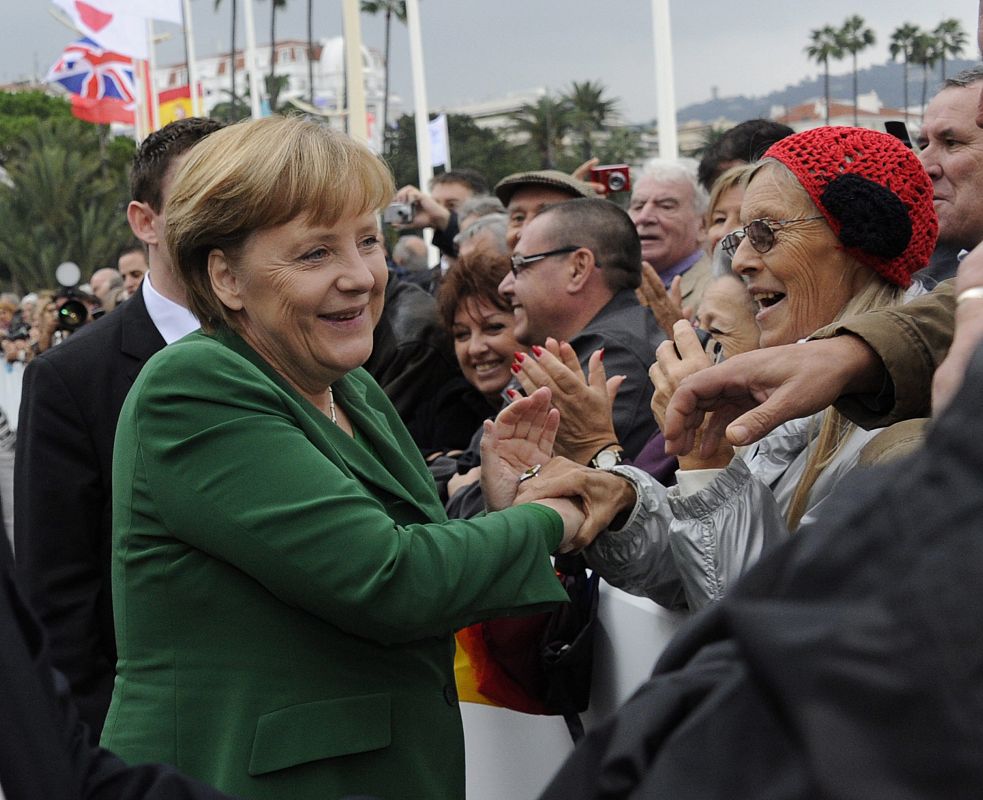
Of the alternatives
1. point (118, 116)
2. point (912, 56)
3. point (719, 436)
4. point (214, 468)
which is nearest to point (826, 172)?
point (719, 436)

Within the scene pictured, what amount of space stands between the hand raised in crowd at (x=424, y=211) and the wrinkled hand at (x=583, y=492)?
466 cm

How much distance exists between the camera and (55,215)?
180ft

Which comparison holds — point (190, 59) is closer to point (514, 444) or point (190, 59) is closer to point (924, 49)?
point (514, 444)

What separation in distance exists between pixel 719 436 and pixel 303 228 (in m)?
0.95

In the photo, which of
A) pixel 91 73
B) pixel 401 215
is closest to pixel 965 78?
pixel 401 215

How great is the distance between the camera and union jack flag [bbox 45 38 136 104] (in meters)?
25.5

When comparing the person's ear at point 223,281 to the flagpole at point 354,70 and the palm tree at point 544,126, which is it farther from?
the palm tree at point 544,126

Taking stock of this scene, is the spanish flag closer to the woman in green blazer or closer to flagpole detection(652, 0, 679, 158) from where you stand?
flagpole detection(652, 0, 679, 158)

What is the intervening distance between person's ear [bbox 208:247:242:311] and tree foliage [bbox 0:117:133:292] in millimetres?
52601

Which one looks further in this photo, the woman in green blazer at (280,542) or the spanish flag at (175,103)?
the spanish flag at (175,103)

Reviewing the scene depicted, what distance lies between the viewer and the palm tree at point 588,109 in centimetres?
8475

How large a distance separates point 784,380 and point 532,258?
2623 millimetres

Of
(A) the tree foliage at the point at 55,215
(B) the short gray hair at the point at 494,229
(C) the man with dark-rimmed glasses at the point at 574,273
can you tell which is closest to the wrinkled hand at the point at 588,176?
(B) the short gray hair at the point at 494,229

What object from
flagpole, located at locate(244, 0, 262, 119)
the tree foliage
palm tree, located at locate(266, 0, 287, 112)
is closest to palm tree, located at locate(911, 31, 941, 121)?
palm tree, located at locate(266, 0, 287, 112)
